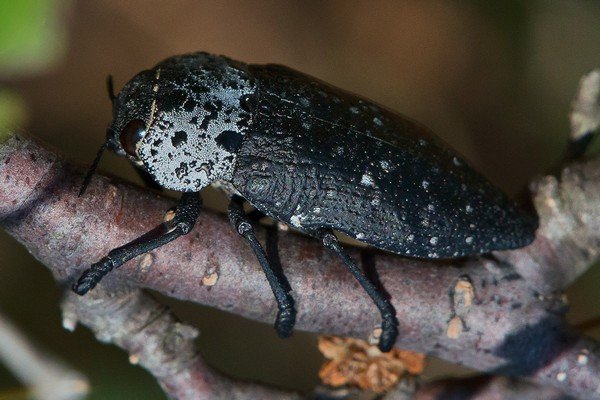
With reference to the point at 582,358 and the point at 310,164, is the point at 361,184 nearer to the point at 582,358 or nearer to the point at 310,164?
the point at 310,164

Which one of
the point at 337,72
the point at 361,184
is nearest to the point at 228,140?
the point at 361,184

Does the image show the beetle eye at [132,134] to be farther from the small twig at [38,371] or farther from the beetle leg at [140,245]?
the small twig at [38,371]

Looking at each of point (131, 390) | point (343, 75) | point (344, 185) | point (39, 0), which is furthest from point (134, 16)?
point (39, 0)

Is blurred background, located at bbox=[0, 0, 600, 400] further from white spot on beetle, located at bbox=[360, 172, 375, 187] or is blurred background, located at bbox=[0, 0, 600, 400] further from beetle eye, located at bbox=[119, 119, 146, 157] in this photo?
white spot on beetle, located at bbox=[360, 172, 375, 187]

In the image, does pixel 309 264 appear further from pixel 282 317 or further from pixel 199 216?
pixel 199 216

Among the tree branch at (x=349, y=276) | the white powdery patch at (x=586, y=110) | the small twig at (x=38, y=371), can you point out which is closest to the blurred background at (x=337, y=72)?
the white powdery patch at (x=586, y=110)
